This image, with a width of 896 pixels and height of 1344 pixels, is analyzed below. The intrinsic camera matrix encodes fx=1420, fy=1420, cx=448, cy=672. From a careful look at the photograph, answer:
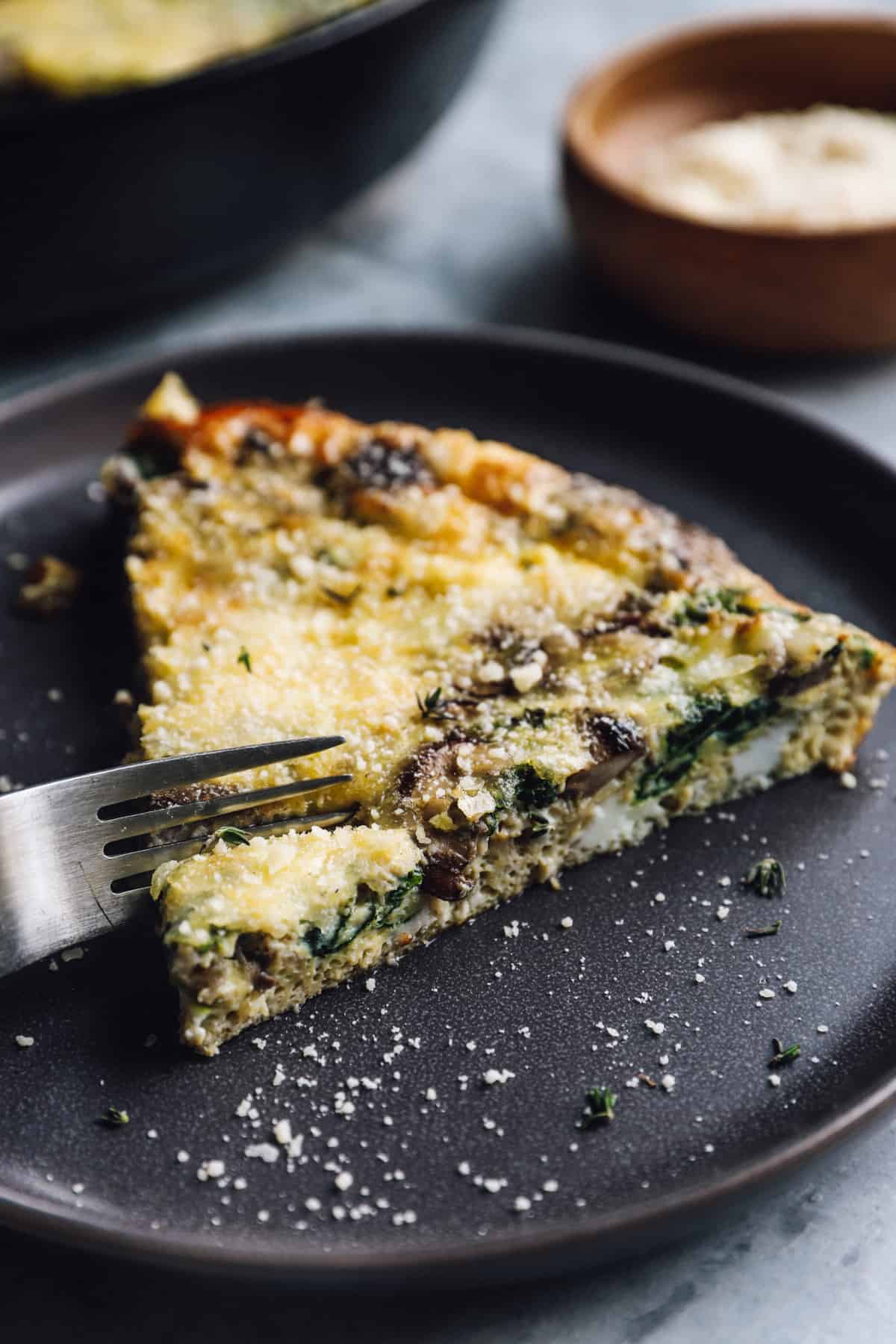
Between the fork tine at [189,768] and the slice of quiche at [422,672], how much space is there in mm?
60

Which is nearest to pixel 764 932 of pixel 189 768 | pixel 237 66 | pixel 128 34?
pixel 189 768

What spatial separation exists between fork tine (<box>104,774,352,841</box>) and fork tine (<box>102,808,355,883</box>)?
0.11ft

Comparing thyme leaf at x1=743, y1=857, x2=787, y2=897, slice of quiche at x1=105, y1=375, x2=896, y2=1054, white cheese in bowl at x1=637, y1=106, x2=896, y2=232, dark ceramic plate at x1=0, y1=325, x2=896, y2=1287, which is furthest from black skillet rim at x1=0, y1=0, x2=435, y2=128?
thyme leaf at x1=743, y1=857, x2=787, y2=897

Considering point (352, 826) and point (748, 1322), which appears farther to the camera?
point (352, 826)

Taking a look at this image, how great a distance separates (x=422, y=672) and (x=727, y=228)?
1.83 meters

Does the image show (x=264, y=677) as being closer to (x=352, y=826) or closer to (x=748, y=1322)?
(x=352, y=826)

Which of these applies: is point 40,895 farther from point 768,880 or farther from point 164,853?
point 768,880

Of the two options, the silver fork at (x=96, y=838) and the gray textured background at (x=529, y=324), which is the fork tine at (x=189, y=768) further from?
the gray textured background at (x=529, y=324)

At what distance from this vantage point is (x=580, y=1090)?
90.4 inches

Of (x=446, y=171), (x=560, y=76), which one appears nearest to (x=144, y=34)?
(x=446, y=171)

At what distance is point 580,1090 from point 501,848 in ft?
A: 1.57

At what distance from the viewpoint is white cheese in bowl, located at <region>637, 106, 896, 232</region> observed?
4094mm

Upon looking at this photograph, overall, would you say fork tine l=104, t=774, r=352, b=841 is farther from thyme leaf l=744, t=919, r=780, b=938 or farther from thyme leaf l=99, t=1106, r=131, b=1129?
thyme leaf l=744, t=919, r=780, b=938

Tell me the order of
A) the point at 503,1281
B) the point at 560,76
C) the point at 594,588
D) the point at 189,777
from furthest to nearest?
the point at 560,76, the point at 594,588, the point at 189,777, the point at 503,1281
